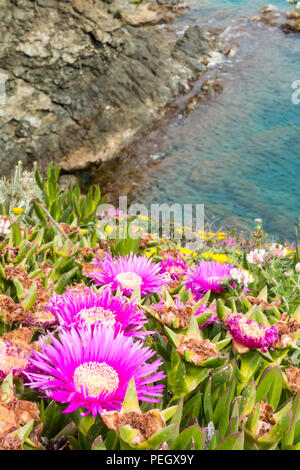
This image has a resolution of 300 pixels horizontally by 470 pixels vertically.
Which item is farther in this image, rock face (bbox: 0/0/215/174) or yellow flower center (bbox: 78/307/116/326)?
rock face (bbox: 0/0/215/174)

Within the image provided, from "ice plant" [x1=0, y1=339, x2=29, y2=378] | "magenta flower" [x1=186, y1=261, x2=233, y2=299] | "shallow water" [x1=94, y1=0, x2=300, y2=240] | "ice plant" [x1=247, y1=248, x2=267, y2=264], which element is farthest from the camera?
"shallow water" [x1=94, y1=0, x2=300, y2=240]

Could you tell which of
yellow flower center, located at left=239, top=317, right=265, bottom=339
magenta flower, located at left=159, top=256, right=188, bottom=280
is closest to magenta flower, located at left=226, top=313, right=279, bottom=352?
yellow flower center, located at left=239, top=317, right=265, bottom=339

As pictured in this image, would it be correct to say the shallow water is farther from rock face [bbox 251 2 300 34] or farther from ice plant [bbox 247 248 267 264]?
ice plant [bbox 247 248 267 264]

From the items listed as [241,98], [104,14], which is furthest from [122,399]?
[241,98]

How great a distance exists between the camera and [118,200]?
768 centimetres

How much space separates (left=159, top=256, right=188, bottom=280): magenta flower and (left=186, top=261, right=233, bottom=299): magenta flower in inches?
4.4

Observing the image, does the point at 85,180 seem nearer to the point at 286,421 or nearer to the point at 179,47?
the point at 179,47

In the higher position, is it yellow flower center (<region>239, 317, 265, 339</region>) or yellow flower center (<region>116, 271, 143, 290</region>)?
yellow flower center (<region>116, 271, 143, 290</region>)

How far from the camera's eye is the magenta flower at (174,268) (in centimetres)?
152

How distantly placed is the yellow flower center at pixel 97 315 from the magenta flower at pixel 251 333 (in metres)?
0.22

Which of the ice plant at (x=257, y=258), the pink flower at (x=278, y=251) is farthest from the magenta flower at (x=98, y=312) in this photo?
the pink flower at (x=278, y=251)

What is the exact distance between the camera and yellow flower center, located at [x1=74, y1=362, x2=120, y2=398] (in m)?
0.74

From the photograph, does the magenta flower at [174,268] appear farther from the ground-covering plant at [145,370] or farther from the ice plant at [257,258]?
the ice plant at [257,258]

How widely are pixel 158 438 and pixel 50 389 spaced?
22cm
